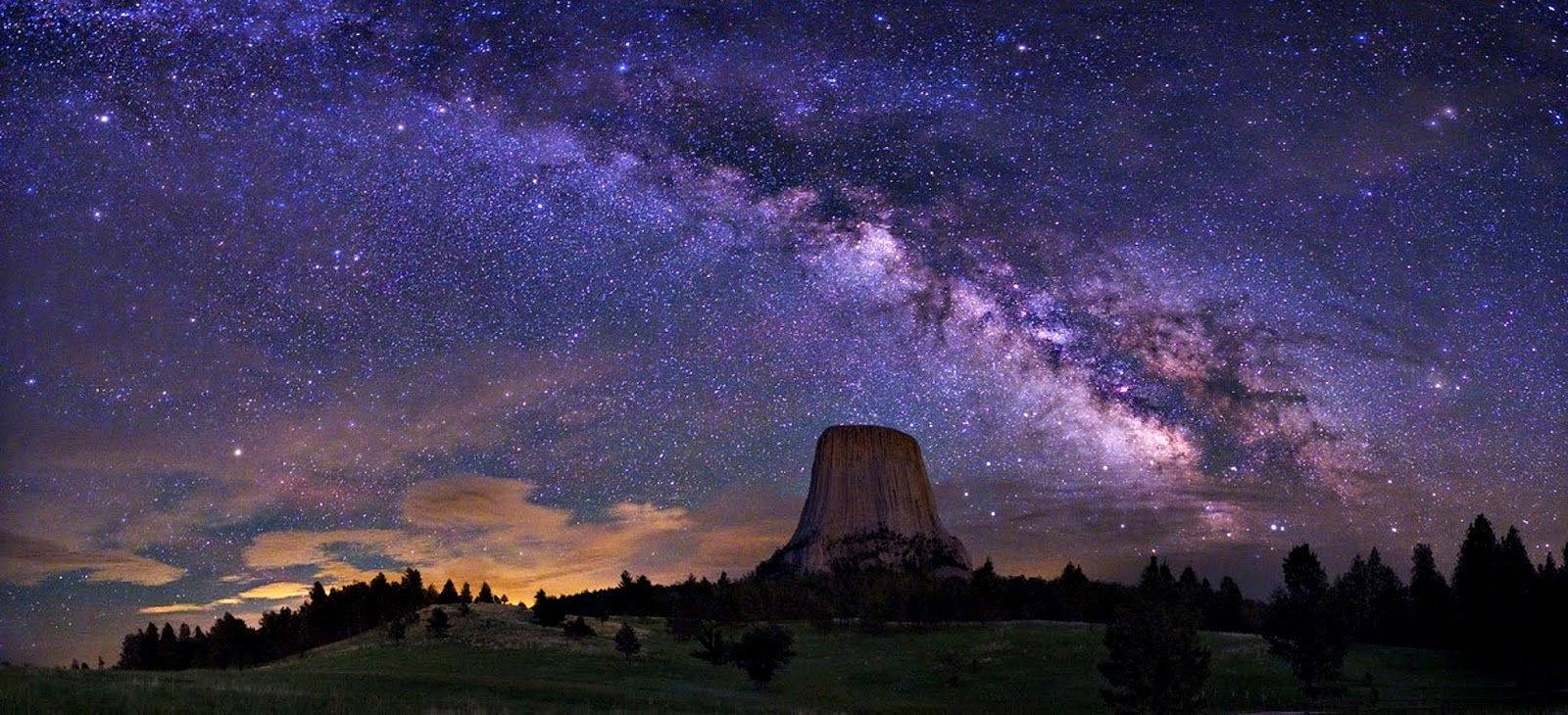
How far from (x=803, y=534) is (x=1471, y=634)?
11643cm

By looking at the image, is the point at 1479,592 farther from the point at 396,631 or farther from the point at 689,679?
the point at 396,631

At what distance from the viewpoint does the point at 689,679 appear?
71500 mm

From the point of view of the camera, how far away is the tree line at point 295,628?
126625 millimetres

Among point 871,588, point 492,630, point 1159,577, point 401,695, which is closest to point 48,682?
point 401,695

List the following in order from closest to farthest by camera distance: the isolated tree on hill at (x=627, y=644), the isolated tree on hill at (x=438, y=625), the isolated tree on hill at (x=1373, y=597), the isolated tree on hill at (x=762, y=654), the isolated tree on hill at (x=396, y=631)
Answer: the isolated tree on hill at (x=762, y=654) < the isolated tree on hill at (x=627, y=644) < the isolated tree on hill at (x=438, y=625) < the isolated tree on hill at (x=396, y=631) < the isolated tree on hill at (x=1373, y=597)

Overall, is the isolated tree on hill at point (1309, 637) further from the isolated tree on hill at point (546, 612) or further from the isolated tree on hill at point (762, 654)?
the isolated tree on hill at point (546, 612)

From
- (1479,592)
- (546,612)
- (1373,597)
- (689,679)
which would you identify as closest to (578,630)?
(546,612)

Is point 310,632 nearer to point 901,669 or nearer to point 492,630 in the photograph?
point 492,630

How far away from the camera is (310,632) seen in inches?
5079

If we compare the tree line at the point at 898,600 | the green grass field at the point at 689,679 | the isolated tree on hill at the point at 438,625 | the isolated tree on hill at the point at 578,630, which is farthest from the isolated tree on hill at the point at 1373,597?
the isolated tree on hill at the point at 438,625

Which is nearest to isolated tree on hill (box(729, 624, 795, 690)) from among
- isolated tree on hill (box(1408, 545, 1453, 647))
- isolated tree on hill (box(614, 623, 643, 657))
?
isolated tree on hill (box(614, 623, 643, 657))

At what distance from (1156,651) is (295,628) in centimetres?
11490

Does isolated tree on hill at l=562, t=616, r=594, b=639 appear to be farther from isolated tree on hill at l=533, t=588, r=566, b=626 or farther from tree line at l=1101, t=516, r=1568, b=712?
tree line at l=1101, t=516, r=1568, b=712

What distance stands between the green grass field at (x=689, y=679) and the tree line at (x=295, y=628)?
117ft
